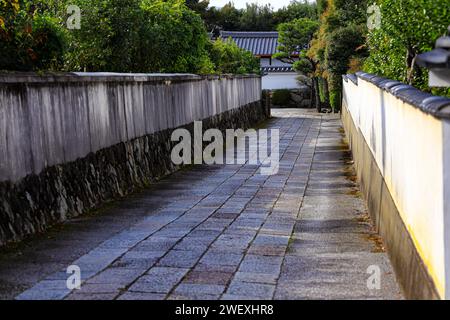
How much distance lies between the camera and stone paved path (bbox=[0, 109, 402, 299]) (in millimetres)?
6430

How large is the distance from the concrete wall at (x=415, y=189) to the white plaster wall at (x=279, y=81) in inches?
1826

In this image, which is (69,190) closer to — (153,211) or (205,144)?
(153,211)

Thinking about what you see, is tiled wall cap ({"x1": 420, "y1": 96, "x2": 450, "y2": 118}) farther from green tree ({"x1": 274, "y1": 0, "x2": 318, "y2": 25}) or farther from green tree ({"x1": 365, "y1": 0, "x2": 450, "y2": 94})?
green tree ({"x1": 274, "y1": 0, "x2": 318, "y2": 25})

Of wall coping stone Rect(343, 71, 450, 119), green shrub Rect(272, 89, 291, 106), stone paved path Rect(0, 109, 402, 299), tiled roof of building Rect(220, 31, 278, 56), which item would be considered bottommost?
green shrub Rect(272, 89, 291, 106)

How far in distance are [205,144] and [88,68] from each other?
4.16 metres

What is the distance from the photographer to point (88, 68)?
17734 millimetres

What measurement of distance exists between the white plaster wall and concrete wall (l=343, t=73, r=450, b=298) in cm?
4637

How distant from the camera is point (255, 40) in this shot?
59.9m

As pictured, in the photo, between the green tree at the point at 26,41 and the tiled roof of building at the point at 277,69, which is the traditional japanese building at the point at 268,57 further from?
the green tree at the point at 26,41

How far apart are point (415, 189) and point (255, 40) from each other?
54.9m

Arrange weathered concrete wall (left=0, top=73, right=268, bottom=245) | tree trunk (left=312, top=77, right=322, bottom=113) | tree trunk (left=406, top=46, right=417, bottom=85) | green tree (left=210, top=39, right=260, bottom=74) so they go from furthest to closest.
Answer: tree trunk (left=312, top=77, right=322, bottom=113) < green tree (left=210, top=39, right=260, bottom=74) < tree trunk (left=406, top=46, right=417, bottom=85) < weathered concrete wall (left=0, top=73, right=268, bottom=245)

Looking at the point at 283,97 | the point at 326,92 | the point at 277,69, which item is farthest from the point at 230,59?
the point at 277,69

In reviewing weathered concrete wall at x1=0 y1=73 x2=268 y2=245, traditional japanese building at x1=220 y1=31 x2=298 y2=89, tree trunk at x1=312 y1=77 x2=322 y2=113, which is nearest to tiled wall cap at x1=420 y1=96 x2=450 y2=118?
weathered concrete wall at x1=0 y1=73 x2=268 y2=245
